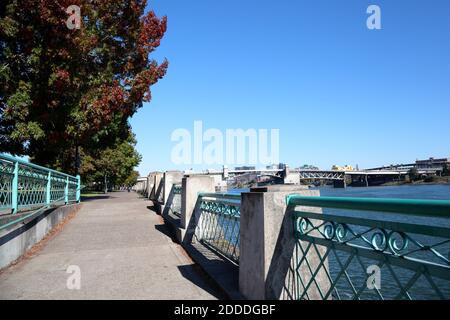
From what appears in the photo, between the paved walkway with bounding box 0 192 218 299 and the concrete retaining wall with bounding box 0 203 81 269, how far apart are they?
230mm

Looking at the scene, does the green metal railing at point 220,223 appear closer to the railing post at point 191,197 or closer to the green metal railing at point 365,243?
the railing post at point 191,197

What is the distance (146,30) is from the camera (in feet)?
59.2

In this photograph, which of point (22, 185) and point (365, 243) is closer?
point (365, 243)

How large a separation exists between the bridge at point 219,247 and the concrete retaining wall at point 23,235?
0.02 metres

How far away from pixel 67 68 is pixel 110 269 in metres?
10.7

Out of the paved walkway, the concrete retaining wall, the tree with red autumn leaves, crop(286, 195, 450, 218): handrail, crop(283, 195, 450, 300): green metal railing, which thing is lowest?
the paved walkway

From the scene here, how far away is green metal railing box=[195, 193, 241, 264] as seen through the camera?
5.96m

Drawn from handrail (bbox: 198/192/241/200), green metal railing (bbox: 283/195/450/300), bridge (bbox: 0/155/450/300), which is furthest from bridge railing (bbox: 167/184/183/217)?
green metal railing (bbox: 283/195/450/300)

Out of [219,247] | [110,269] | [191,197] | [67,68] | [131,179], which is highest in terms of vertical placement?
[67,68]

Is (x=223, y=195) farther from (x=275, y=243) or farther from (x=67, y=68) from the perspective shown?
(x=67, y=68)

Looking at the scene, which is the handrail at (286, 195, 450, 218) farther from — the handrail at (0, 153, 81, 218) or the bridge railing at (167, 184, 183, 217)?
the bridge railing at (167, 184, 183, 217)

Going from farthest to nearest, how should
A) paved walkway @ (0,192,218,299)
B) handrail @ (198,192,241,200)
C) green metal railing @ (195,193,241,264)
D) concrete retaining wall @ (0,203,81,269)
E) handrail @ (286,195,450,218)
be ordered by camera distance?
concrete retaining wall @ (0,203,81,269) → green metal railing @ (195,193,241,264) → handrail @ (198,192,241,200) → paved walkway @ (0,192,218,299) → handrail @ (286,195,450,218)

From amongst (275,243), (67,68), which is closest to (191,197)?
(275,243)

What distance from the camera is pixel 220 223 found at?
698 centimetres
